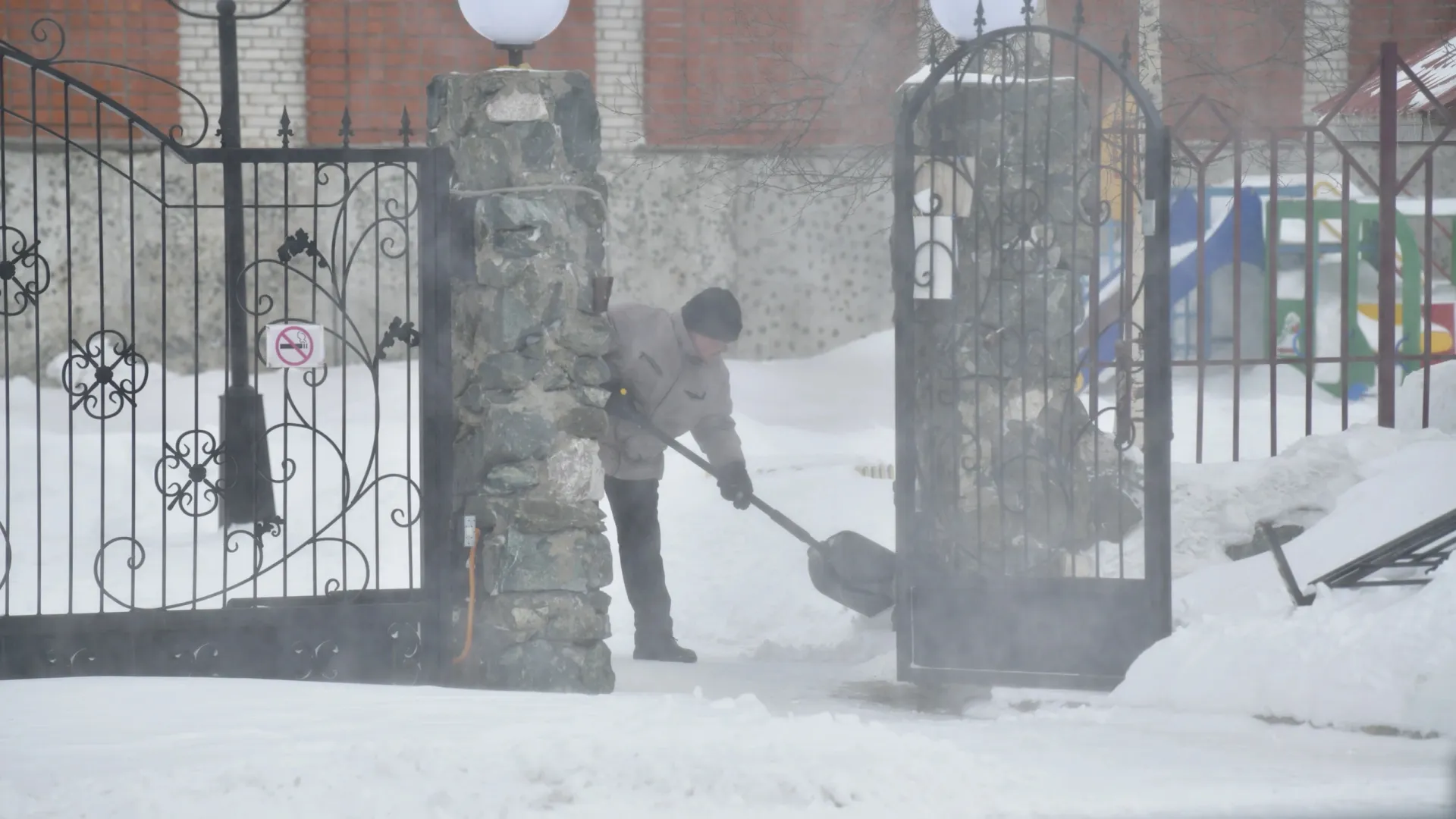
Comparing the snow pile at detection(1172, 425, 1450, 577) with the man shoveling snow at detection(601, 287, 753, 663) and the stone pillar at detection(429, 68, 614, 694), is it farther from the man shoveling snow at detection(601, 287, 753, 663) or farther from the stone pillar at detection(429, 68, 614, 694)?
the stone pillar at detection(429, 68, 614, 694)

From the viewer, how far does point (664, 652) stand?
664cm

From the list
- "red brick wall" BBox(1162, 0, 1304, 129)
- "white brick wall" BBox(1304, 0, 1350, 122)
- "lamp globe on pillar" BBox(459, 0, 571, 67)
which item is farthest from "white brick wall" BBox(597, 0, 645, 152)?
"lamp globe on pillar" BBox(459, 0, 571, 67)

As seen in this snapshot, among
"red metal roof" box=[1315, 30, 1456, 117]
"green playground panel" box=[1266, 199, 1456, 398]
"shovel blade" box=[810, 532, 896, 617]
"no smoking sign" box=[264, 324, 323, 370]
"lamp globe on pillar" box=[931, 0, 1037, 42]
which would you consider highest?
"red metal roof" box=[1315, 30, 1456, 117]

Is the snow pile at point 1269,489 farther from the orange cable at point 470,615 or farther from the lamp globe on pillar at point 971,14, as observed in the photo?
the orange cable at point 470,615

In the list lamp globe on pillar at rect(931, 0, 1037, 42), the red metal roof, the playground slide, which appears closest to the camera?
lamp globe on pillar at rect(931, 0, 1037, 42)

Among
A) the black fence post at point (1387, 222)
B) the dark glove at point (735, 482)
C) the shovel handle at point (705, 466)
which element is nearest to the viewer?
the shovel handle at point (705, 466)

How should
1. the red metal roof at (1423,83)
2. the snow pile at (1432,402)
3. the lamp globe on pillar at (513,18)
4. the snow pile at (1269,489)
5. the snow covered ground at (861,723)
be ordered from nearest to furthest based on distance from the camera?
the snow covered ground at (861,723), the lamp globe on pillar at (513,18), the snow pile at (1269,489), the snow pile at (1432,402), the red metal roof at (1423,83)

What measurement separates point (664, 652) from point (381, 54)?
7768mm

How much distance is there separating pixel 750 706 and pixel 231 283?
7.79ft

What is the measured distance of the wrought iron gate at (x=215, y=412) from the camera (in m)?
5.07

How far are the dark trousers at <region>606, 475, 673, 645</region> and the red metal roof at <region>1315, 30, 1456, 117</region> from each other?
4.56 meters

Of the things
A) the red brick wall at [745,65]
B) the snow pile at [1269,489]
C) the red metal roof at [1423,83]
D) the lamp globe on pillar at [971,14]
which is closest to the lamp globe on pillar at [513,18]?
the lamp globe on pillar at [971,14]

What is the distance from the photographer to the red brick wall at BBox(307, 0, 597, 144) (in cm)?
1269

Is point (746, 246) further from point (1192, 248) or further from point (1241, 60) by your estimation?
point (1241, 60)
